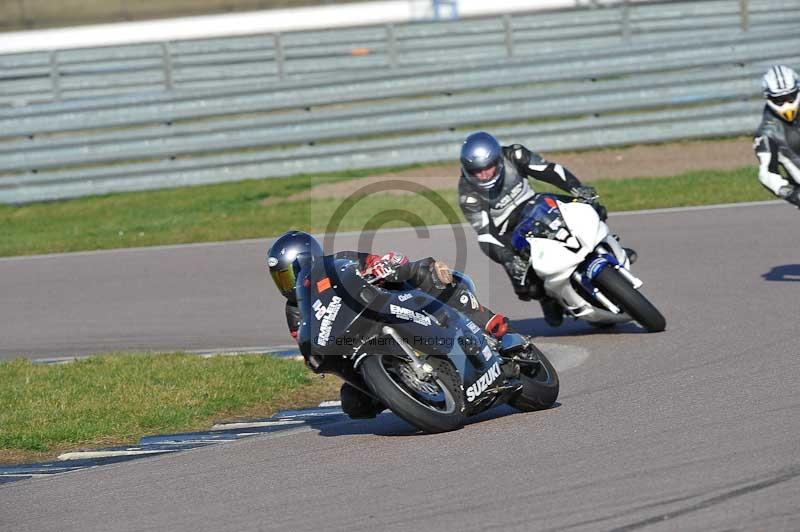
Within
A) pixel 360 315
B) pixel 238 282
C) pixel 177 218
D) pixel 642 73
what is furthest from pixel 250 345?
pixel 642 73

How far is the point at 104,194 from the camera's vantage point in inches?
723

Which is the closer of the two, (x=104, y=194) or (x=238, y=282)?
(x=238, y=282)

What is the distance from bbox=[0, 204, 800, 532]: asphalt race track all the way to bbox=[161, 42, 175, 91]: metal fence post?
1114 cm

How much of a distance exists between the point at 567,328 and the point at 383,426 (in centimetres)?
318

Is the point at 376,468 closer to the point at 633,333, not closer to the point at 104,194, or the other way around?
the point at 633,333

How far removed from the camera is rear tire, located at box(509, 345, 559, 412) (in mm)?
6875

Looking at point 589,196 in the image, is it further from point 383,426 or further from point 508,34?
point 508,34

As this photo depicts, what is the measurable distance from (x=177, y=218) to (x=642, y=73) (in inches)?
279

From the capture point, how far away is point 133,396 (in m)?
8.79

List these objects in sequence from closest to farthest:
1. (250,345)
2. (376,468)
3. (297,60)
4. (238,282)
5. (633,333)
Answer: (376,468)
(633,333)
(250,345)
(238,282)
(297,60)

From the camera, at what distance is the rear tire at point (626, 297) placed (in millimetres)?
8781

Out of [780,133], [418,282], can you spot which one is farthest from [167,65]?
[418,282]

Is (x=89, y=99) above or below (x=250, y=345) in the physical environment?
above

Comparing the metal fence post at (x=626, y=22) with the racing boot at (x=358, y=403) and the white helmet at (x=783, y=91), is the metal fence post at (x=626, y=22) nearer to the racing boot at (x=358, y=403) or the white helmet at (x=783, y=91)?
the white helmet at (x=783, y=91)
